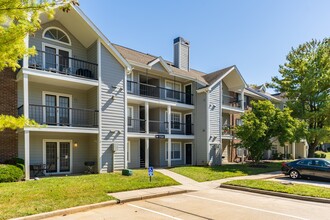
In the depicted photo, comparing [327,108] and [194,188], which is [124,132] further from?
[327,108]

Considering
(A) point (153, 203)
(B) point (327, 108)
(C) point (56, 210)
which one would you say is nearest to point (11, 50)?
(C) point (56, 210)

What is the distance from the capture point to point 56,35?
16.4 meters

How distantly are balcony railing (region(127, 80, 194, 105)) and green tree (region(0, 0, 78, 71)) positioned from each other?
1310 cm

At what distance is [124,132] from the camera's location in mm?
17281

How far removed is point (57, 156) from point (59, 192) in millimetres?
6443

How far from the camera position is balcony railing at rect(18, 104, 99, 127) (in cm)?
1489

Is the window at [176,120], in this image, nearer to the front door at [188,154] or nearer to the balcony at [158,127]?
the balcony at [158,127]

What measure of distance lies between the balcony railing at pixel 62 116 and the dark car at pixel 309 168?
44.1 ft

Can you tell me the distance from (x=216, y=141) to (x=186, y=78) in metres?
6.61

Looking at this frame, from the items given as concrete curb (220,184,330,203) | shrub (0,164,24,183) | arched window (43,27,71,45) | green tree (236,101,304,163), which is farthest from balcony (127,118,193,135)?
concrete curb (220,184,330,203)

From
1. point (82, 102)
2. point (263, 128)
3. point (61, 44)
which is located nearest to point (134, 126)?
point (82, 102)

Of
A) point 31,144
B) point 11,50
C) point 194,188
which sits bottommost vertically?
point 194,188

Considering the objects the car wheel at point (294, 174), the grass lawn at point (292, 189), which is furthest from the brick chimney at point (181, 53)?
the grass lawn at point (292, 189)

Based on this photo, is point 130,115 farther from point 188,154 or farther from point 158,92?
point 188,154
